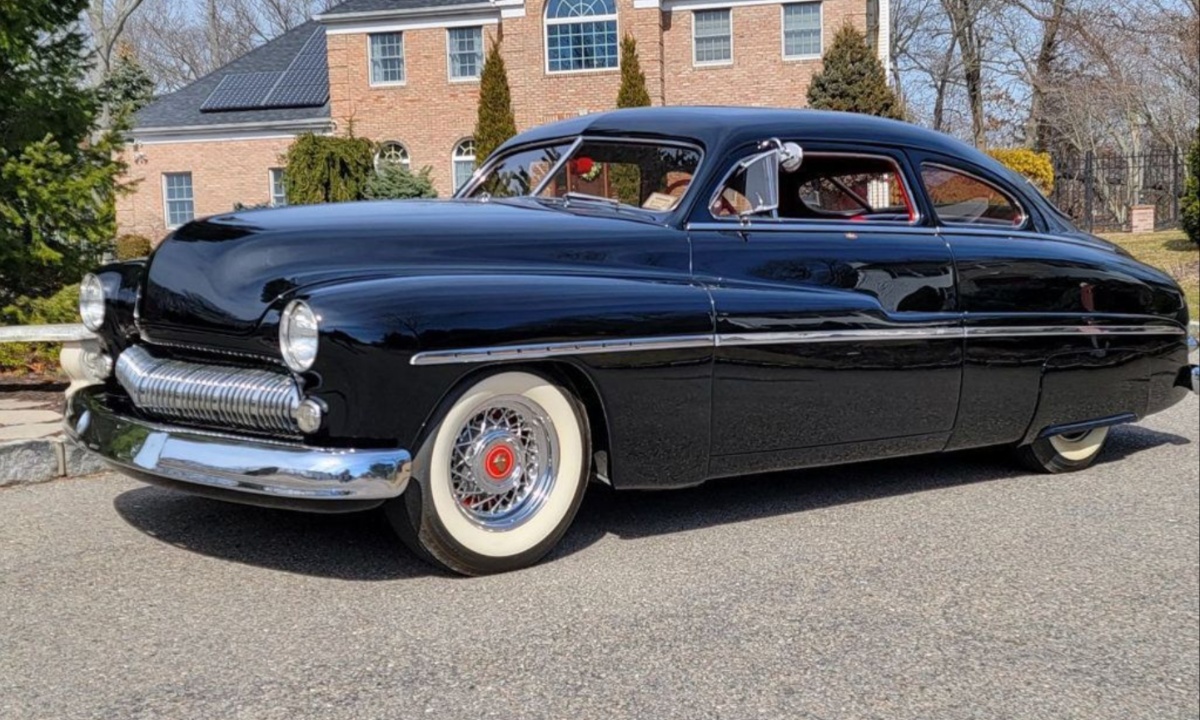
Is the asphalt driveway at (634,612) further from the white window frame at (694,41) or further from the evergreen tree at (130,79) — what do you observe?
the evergreen tree at (130,79)

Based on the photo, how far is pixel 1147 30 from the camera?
96.9 feet

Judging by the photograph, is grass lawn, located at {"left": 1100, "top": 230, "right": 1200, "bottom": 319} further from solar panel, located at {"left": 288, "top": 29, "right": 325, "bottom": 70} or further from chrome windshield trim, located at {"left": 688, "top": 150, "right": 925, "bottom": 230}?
solar panel, located at {"left": 288, "top": 29, "right": 325, "bottom": 70}

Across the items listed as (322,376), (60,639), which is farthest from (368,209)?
(60,639)

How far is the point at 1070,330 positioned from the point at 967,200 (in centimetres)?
75

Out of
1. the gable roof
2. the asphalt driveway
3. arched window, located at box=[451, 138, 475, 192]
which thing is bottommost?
the asphalt driveway

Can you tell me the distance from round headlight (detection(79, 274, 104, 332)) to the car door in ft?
7.34

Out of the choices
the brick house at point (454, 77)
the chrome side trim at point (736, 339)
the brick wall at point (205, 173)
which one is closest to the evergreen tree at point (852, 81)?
the brick house at point (454, 77)

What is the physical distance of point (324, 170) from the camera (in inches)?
848

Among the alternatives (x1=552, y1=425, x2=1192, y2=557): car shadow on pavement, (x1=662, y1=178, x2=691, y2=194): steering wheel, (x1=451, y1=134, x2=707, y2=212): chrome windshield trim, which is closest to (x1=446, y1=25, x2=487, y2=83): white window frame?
(x1=451, y1=134, x2=707, y2=212): chrome windshield trim

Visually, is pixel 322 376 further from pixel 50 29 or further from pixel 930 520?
pixel 50 29

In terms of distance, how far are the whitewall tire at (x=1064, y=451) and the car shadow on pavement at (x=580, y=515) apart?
12cm

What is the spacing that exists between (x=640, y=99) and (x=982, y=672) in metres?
23.1

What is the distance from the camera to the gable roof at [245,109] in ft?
102

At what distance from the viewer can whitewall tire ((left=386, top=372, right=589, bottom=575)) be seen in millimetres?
3809
